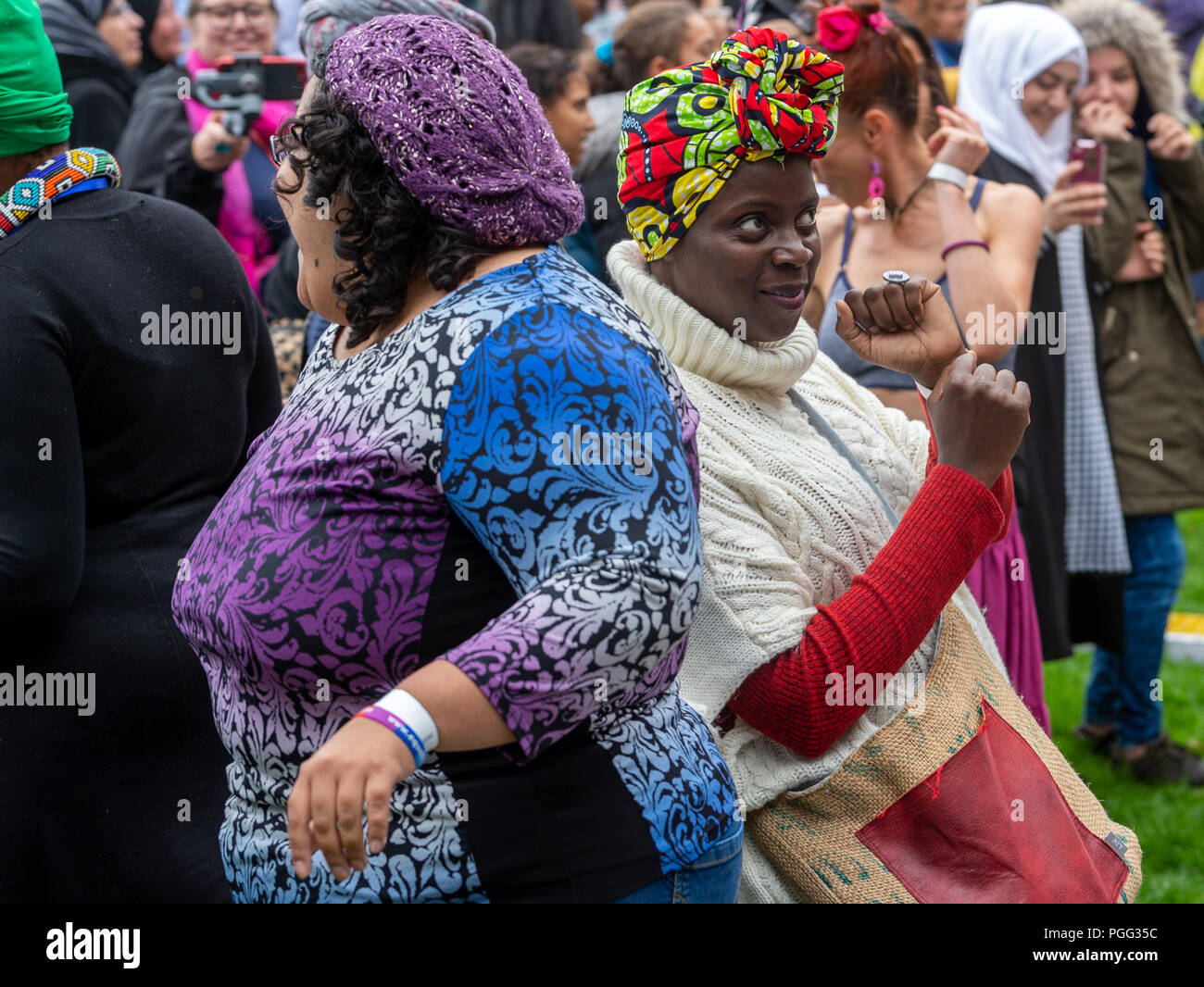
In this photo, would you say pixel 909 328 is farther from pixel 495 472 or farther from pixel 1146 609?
pixel 1146 609

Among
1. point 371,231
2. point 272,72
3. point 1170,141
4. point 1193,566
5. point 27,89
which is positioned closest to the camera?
point 371,231

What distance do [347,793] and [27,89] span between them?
1637 millimetres

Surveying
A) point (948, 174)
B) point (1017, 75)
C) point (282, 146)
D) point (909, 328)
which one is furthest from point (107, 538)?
point (1017, 75)

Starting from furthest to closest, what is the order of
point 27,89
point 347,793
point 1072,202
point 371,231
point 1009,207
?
point 1072,202 < point 1009,207 < point 27,89 < point 371,231 < point 347,793

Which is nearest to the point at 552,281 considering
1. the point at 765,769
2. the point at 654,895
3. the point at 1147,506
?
the point at 654,895

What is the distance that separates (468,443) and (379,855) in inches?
19.0

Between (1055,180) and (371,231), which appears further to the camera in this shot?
(1055,180)

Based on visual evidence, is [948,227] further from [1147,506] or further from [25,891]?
[25,891]

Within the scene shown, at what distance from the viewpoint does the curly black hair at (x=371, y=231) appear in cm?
170

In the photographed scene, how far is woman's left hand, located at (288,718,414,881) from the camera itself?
1418 mm

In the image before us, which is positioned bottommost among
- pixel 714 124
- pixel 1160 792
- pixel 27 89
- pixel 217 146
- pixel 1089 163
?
pixel 1160 792

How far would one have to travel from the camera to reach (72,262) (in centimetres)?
242

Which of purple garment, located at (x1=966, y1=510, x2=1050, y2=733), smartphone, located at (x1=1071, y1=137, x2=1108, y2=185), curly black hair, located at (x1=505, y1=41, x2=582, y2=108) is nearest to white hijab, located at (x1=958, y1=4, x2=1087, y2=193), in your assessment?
smartphone, located at (x1=1071, y1=137, x2=1108, y2=185)

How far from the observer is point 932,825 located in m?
2.12
